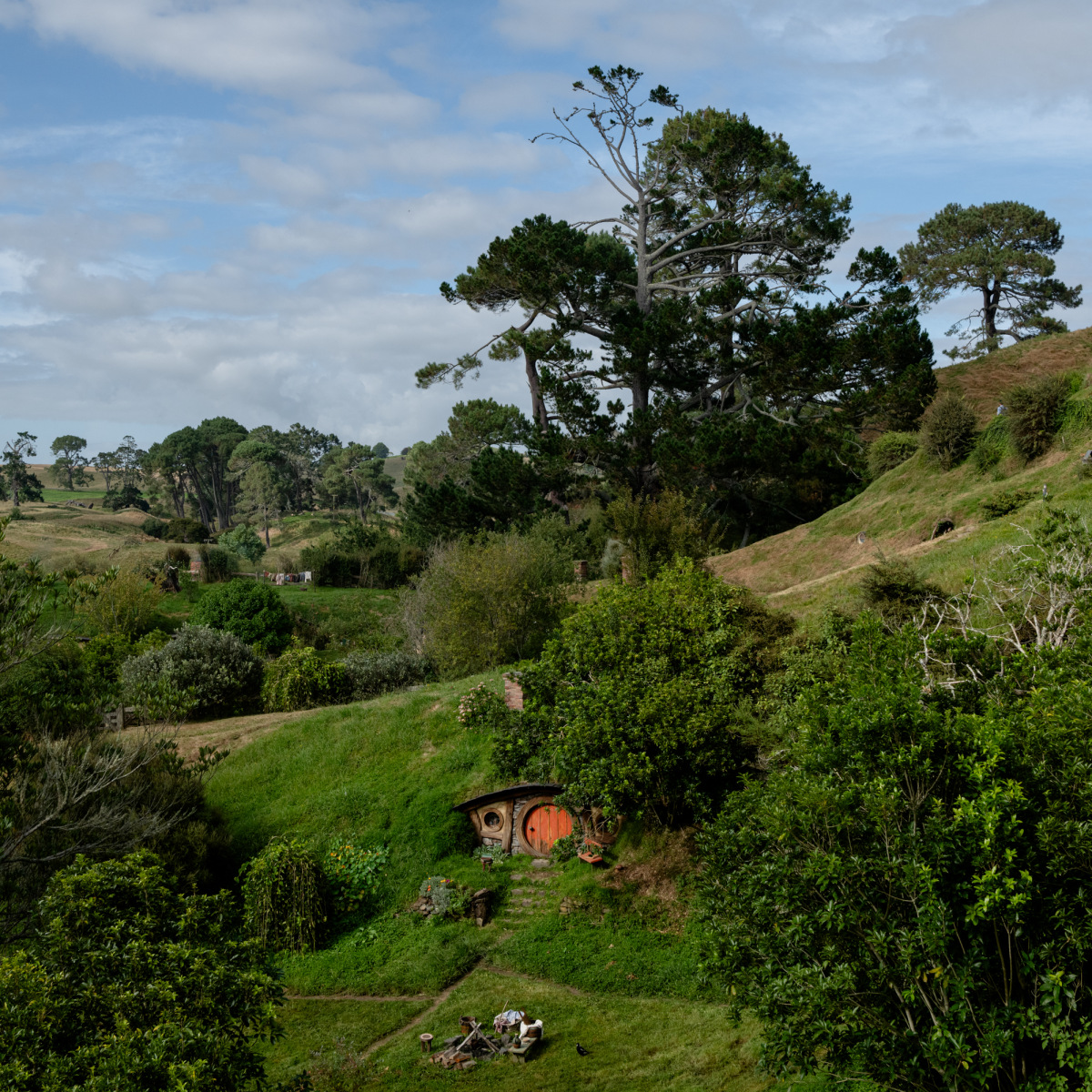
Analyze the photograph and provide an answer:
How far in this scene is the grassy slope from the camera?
70.8ft

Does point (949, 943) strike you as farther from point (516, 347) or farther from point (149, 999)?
point (516, 347)

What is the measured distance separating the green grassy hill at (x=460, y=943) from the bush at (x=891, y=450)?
18745 millimetres

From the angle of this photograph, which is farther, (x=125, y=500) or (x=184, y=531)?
(x=125, y=500)

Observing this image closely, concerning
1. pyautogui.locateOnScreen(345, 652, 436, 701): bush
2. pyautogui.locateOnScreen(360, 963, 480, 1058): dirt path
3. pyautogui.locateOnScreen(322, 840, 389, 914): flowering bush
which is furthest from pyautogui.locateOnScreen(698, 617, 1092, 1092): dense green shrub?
pyautogui.locateOnScreen(345, 652, 436, 701): bush

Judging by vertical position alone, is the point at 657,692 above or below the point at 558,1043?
above

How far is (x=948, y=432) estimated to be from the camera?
29.2 metres

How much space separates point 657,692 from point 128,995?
10457mm

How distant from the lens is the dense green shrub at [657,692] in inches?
616

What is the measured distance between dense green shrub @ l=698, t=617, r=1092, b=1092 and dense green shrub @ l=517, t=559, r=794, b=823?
6.76 metres

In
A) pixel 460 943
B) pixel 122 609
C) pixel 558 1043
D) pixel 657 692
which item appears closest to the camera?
pixel 558 1043

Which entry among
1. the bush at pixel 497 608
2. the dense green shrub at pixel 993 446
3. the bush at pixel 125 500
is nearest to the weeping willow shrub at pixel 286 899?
the bush at pixel 497 608

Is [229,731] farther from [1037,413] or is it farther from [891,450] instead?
[891,450]

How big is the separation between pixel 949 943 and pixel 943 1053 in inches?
38.1

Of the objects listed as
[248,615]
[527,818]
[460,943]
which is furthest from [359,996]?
[248,615]
